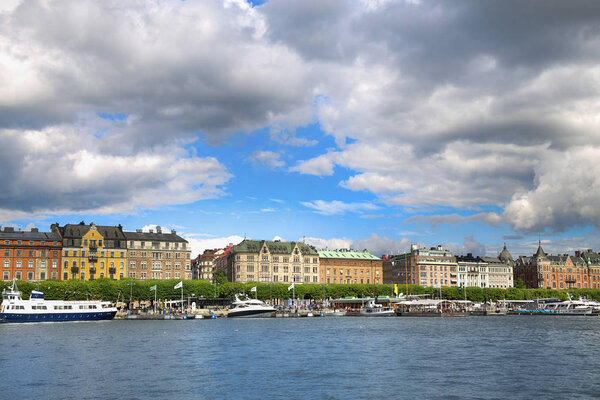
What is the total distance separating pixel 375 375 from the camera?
44.2 metres

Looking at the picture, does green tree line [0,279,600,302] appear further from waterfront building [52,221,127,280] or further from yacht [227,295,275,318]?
yacht [227,295,275,318]

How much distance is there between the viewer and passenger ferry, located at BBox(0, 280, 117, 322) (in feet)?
352

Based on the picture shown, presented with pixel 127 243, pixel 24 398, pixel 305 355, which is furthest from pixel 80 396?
pixel 127 243

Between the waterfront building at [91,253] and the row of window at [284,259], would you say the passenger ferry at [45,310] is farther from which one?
the row of window at [284,259]

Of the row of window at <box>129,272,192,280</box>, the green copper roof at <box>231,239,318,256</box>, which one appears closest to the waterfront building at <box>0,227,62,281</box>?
the row of window at <box>129,272,192,280</box>

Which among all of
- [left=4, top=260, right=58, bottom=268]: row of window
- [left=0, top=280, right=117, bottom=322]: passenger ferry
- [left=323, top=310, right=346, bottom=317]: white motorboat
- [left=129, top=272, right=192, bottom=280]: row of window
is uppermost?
[left=4, top=260, right=58, bottom=268]: row of window

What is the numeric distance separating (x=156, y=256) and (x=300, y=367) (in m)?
117

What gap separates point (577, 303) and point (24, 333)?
145 metres

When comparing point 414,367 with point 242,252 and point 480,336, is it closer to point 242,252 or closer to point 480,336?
point 480,336

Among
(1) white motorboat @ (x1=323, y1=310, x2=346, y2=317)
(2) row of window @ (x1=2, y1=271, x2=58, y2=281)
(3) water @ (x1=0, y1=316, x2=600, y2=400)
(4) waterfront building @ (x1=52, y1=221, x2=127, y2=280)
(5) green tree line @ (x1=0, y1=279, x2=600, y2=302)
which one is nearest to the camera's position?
(3) water @ (x1=0, y1=316, x2=600, y2=400)

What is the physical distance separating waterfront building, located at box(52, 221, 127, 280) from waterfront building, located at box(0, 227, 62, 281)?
2.39 m

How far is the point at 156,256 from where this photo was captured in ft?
522

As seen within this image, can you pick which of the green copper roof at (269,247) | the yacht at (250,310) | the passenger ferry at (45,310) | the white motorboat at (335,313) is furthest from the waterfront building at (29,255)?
the white motorboat at (335,313)

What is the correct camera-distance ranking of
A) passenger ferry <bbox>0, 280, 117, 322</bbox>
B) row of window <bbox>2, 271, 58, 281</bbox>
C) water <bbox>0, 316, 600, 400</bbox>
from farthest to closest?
row of window <bbox>2, 271, 58, 281</bbox> → passenger ferry <bbox>0, 280, 117, 322</bbox> → water <bbox>0, 316, 600, 400</bbox>
